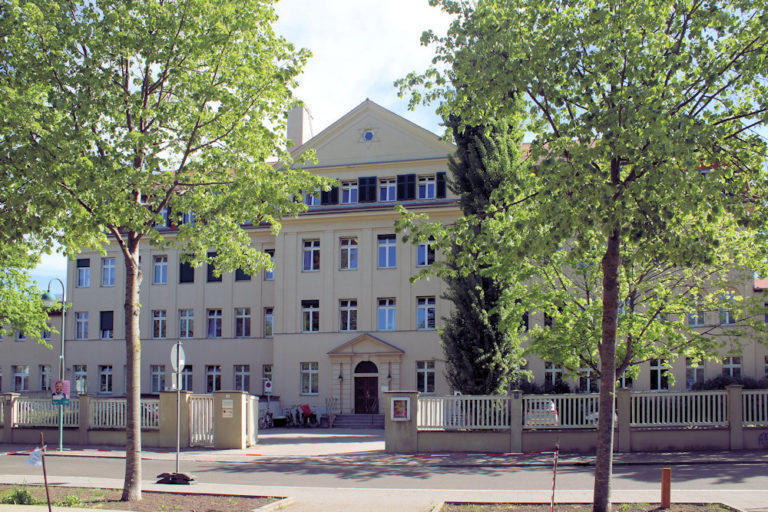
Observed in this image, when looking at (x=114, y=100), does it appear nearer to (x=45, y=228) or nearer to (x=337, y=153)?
(x=45, y=228)

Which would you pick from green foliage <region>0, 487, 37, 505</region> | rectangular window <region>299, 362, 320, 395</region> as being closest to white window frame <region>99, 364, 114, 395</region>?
rectangular window <region>299, 362, 320, 395</region>

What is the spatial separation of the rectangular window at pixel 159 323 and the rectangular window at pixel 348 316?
11.2m

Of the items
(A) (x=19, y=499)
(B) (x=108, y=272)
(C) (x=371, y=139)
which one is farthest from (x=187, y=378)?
(A) (x=19, y=499)

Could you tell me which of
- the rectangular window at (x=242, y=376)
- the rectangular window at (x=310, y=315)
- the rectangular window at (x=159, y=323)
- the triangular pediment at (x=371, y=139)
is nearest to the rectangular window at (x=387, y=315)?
the rectangular window at (x=310, y=315)

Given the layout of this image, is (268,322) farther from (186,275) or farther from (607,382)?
(607,382)

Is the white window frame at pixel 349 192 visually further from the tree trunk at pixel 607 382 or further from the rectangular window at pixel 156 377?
the tree trunk at pixel 607 382

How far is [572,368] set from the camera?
2180 cm

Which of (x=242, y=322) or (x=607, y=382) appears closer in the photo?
(x=607, y=382)

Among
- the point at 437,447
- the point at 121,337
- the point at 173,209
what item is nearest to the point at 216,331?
the point at 121,337

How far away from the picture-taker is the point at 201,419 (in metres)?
22.7

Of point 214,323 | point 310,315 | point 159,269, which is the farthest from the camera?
point 159,269

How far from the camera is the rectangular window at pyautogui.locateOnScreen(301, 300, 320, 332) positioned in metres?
38.6

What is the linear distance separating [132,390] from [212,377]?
2996 cm

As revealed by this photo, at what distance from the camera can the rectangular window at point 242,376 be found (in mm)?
41188
